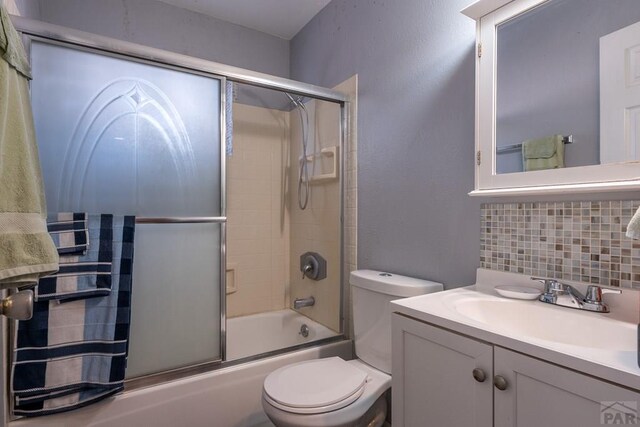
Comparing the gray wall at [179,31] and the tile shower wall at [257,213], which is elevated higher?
the gray wall at [179,31]

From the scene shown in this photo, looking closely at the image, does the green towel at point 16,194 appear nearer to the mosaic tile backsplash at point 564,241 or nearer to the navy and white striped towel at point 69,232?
the navy and white striped towel at point 69,232

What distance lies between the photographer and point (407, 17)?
1611 mm

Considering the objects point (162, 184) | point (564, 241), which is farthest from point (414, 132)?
point (162, 184)

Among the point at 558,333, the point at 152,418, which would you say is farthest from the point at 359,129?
the point at 152,418

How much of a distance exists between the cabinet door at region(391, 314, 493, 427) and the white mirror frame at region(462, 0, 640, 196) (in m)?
0.54

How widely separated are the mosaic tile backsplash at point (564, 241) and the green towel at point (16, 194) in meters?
1.34

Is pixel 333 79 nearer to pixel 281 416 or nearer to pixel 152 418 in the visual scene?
pixel 281 416

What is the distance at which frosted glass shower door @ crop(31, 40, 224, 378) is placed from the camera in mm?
1261

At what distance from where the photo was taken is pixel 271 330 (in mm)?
2398

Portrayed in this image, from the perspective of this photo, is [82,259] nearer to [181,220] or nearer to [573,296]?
[181,220]

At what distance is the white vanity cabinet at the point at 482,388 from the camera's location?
64 centimetres

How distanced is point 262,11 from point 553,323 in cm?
238

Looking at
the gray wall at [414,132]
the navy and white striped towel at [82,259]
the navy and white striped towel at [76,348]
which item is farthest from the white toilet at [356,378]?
the navy and white striped towel at [82,259]

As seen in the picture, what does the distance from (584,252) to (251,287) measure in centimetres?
201
